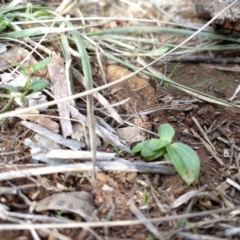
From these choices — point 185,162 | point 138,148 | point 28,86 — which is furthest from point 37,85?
point 185,162

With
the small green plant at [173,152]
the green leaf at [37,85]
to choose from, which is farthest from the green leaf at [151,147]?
the green leaf at [37,85]

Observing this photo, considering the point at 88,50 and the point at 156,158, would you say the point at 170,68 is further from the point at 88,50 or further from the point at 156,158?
the point at 156,158

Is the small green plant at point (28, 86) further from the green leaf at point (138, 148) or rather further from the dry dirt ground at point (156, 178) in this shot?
the green leaf at point (138, 148)

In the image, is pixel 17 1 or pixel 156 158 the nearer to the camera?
pixel 156 158

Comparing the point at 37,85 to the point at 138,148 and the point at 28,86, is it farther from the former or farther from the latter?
the point at 138,148

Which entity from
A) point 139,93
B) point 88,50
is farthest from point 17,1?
point 139,93

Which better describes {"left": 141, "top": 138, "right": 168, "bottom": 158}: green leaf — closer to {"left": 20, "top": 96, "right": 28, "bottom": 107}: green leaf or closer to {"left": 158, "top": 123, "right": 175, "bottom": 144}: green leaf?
{"left": 158, "top": 123, "right": 175, "bottom": 144}: green leaf

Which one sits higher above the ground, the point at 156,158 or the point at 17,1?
the point at 17,1
